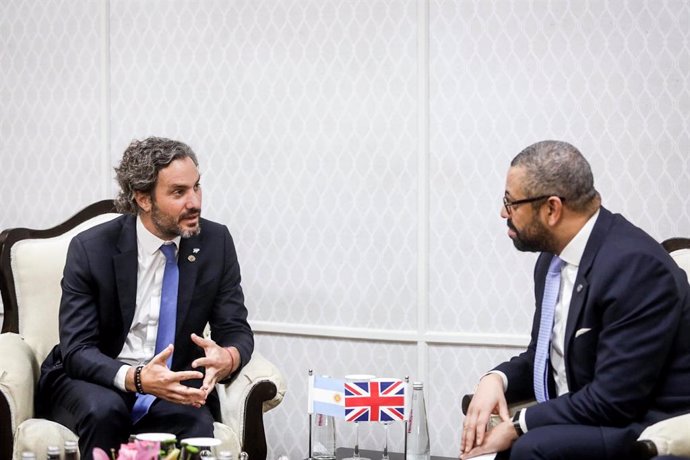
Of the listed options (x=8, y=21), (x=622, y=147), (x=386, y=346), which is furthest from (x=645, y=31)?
(x=8, y=21)

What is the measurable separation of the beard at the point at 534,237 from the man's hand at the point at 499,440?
1.69ft

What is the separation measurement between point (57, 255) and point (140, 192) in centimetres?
61

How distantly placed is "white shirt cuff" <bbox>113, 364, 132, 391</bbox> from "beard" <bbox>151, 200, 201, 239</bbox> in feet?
1.57

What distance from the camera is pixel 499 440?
2.69m

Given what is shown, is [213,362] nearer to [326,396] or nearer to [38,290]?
[326,396]

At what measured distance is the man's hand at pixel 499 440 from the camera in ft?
8.82

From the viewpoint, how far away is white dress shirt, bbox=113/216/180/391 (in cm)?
328

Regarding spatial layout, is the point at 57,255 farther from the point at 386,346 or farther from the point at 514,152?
the point at 514,152

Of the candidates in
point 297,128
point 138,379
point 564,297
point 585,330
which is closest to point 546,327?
point 564,297

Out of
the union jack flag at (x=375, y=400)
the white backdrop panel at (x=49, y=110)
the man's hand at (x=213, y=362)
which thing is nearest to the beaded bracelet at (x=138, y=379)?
the man's hand at (x=213, y=362)

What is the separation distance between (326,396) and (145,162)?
1.01m

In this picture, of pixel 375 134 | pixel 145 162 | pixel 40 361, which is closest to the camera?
pixel 145 162

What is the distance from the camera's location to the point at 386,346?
4.13m

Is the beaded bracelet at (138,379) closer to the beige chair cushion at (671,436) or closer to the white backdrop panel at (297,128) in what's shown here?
the white backdrop panel at (297,128)
